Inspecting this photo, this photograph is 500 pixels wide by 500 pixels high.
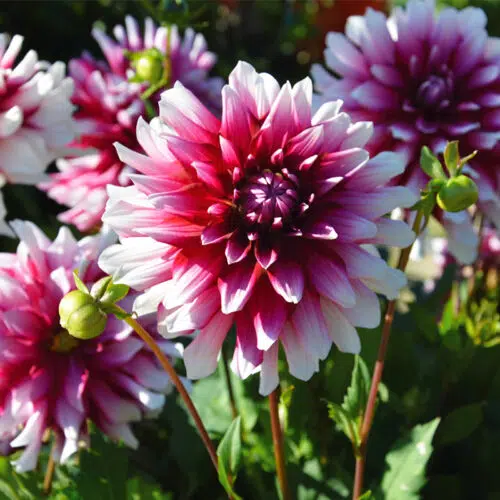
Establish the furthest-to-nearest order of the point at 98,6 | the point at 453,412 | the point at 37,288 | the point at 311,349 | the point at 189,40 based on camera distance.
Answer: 1. the point at 98,6
2. the point at 189,40
3. the point at 453,412
4. the point at 37,288
5. the point at 311,349

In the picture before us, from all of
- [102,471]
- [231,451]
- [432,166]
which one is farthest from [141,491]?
[432,166]

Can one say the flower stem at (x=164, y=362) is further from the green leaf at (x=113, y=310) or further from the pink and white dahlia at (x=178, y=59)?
the pink and white dahlia at (x=178, y=59)

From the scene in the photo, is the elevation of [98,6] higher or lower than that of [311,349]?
lower

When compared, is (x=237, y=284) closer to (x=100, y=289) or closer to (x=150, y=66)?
(x=100, y=289)

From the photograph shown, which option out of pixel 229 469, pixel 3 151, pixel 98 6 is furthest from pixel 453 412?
pixel 98 6

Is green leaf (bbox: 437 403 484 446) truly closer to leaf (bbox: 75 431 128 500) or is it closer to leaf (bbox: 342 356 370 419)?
leaf (bbox: 342 356 370 419)

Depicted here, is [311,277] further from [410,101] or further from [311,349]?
[410,101]
